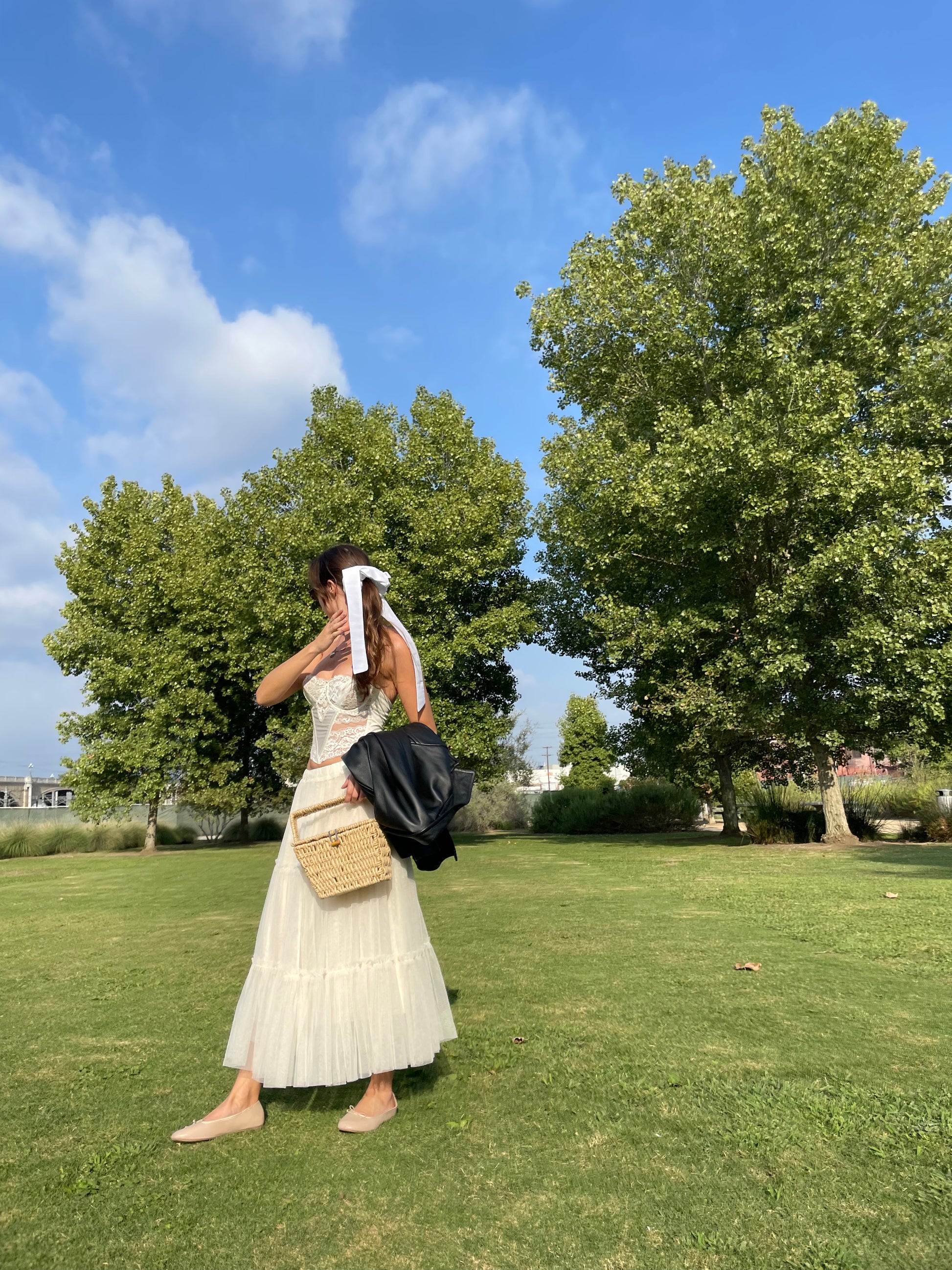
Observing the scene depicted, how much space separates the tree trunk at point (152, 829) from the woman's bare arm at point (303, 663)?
2680cm

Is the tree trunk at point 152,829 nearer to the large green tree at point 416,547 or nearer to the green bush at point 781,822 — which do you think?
the large green tree at point 416,547

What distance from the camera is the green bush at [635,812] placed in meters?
31.0

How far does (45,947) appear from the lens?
7715 millimetres

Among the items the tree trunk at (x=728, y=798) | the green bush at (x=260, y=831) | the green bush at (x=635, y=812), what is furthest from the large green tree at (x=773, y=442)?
the green bush at (x=260, y=831)

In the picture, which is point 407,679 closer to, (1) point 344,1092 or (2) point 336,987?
(2) point 336,987

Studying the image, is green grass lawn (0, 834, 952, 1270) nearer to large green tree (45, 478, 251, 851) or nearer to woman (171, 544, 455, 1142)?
woman (171, 544, 455, 1142)

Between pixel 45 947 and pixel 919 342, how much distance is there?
21170mm

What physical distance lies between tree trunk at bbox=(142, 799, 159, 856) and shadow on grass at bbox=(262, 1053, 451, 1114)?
26.4 meters

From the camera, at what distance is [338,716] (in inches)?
143

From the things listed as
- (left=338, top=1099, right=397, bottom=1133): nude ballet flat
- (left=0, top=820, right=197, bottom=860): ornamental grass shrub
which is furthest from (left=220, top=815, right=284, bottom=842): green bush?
(left=338, top=1099, right=397, bottom=1133): nude ballet flat

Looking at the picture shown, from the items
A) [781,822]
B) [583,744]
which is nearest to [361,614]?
[781,822]

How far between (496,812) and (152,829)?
45.8 feet

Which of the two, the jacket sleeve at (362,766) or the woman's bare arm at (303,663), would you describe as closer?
the jacket sleeve at (362,766)

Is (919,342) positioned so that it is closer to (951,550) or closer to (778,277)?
(778,277)
